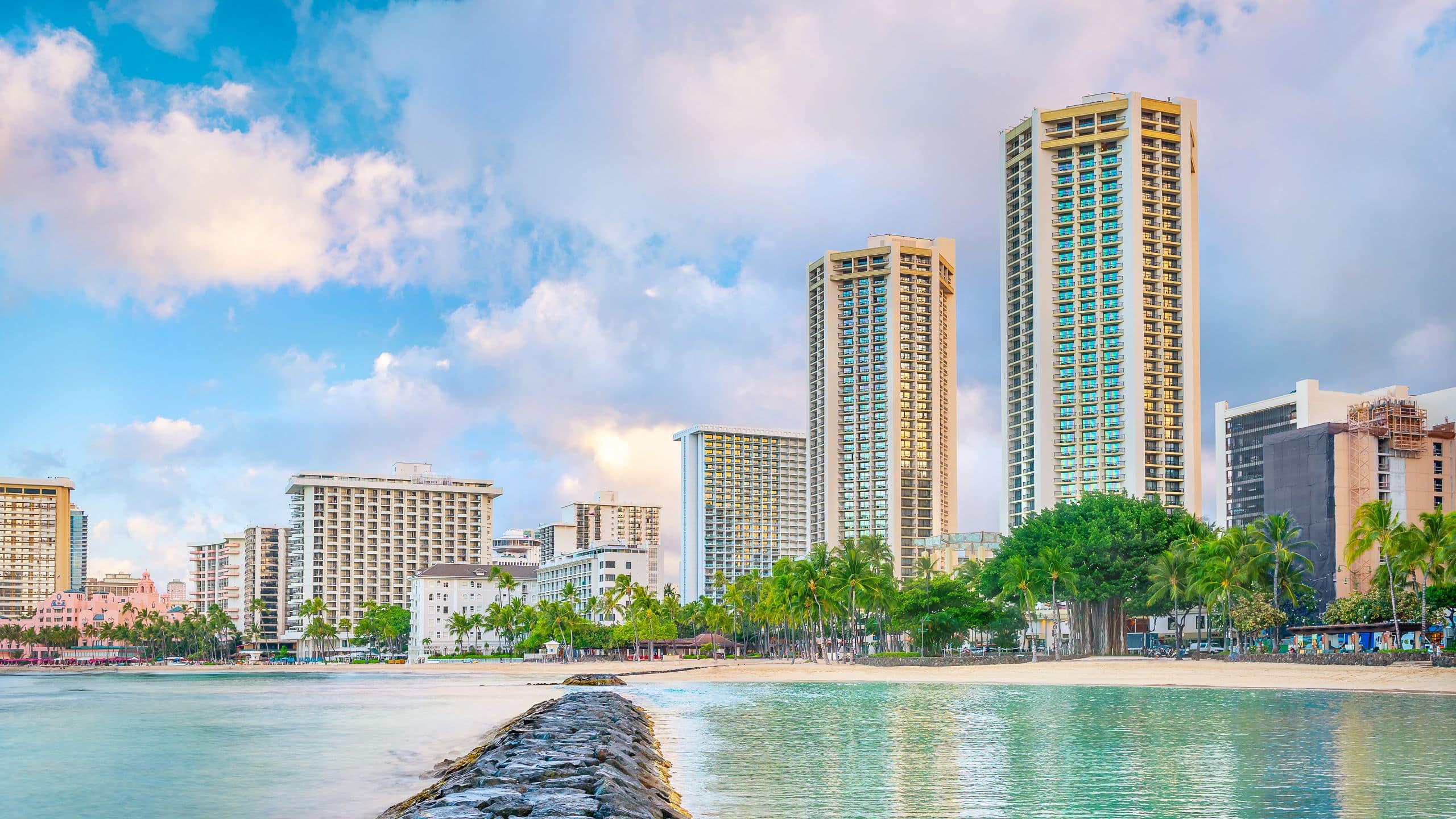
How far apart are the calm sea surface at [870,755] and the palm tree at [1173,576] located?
3332 centimetres

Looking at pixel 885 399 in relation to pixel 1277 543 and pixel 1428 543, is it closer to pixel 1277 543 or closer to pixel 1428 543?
pixel 1277 543

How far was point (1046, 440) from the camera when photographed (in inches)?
5650

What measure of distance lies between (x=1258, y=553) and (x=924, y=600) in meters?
30.2

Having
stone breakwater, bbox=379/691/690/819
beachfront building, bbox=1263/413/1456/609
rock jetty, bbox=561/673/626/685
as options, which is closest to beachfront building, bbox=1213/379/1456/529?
beachfront building, bbox=1263/413/1456/609

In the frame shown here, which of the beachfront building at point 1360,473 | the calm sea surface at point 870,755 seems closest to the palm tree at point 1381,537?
the calm sea surface at point 870,755

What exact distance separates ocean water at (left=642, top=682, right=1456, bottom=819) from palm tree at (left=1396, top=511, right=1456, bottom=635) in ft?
87.8

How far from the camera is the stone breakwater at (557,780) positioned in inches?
583

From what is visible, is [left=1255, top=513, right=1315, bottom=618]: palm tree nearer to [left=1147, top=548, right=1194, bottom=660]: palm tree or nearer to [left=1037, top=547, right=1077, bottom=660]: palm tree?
[left=1147, top=548, right=1194, bottom=660]: palm tree

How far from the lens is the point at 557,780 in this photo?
17.2 meters

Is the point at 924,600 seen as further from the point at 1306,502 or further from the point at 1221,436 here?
the point at 1221,436

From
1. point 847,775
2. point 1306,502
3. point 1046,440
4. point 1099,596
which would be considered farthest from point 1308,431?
point 847,775

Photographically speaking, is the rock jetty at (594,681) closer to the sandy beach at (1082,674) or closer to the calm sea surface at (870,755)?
the sandy beach at (1082,674)

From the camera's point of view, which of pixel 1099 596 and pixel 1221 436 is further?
pixel 1221 436

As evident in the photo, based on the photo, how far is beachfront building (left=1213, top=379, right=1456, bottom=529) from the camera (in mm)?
148625
